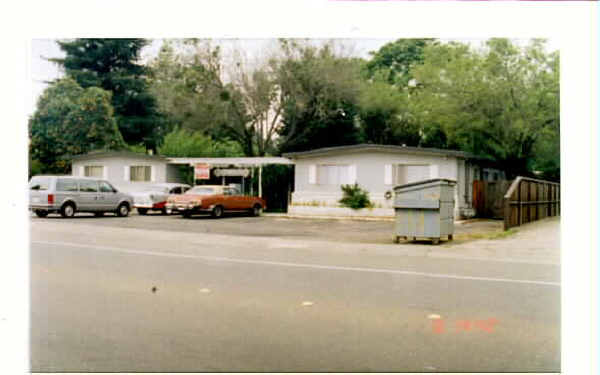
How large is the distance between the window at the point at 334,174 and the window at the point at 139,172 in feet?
27.4

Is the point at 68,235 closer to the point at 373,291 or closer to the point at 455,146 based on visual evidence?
the point at 373,291

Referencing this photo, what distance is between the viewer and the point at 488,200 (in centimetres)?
2017

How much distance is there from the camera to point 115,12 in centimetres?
409

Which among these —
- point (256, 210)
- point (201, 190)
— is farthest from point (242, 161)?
point (256, 210)

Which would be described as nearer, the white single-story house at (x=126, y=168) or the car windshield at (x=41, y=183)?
the car windshield at (x=41, y=183)

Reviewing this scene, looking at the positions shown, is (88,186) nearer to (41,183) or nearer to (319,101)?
(41,183)

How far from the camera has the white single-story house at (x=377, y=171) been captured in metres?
19.6

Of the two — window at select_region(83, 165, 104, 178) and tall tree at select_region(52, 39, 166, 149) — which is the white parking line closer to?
window at select_region(83, 165, 104, 178)

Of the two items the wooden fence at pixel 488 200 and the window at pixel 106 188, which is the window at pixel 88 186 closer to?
the window at pixel 106 188

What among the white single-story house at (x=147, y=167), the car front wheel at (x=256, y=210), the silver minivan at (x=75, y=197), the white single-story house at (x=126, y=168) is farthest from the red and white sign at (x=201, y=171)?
the silver minivan at (x=75, y=197)

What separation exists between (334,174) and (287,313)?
16092mm

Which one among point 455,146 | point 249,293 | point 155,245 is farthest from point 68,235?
point 455,146

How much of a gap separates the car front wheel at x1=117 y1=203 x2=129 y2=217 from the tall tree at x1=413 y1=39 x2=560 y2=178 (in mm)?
9570
